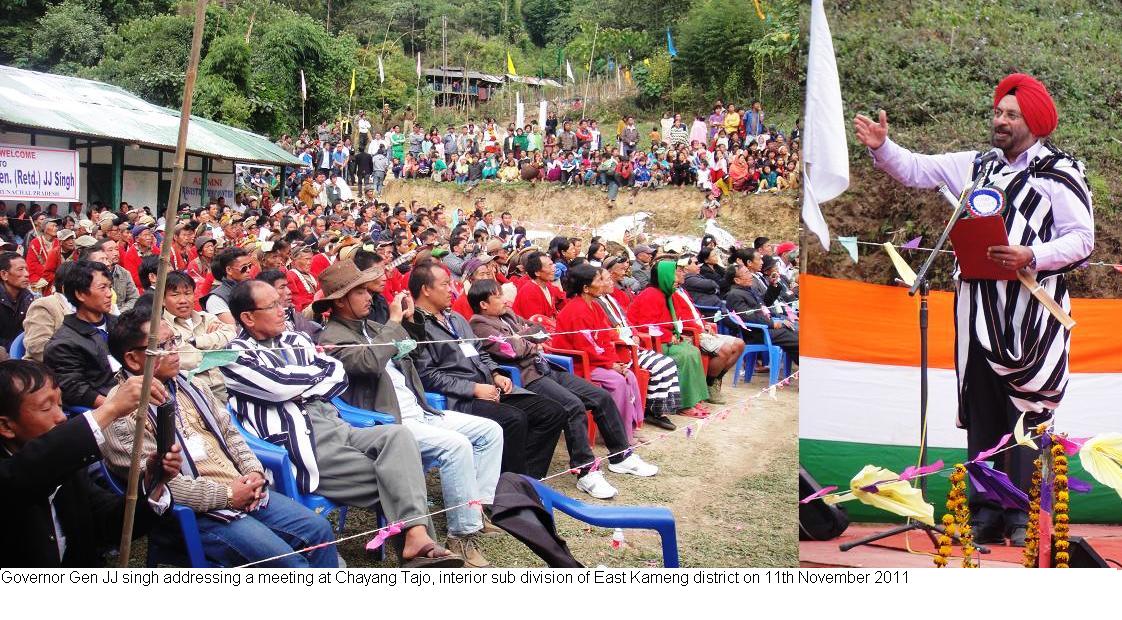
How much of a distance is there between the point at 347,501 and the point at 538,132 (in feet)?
8.28

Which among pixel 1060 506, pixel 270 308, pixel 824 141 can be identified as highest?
pixel 824 141

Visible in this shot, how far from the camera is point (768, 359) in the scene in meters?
6.84

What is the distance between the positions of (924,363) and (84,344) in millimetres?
2883

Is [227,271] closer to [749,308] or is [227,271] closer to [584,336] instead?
[584,336]

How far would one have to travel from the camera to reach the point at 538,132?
5082mm

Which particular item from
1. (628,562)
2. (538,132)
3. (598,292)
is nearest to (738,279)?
(598,292)

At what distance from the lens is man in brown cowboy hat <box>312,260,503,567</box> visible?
11.5 ft

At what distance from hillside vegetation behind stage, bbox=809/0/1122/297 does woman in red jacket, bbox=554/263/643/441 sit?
213 centimetres

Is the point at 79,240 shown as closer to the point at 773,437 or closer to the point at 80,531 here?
the point at 80,531

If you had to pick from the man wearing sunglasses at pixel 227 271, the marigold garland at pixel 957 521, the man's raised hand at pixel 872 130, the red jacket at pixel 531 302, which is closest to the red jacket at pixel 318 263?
the man wearing sunglasses at pixel 227 271

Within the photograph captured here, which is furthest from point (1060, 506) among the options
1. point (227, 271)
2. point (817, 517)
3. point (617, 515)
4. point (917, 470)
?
point (227, 271)

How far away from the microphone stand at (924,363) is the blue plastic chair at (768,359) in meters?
2.60

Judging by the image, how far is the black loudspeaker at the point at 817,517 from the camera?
10.4 feet

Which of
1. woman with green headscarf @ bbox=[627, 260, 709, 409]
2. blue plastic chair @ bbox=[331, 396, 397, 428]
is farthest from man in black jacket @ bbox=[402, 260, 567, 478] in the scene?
woman with green headscarf @ bbox=[627, 260, 709, 409]
